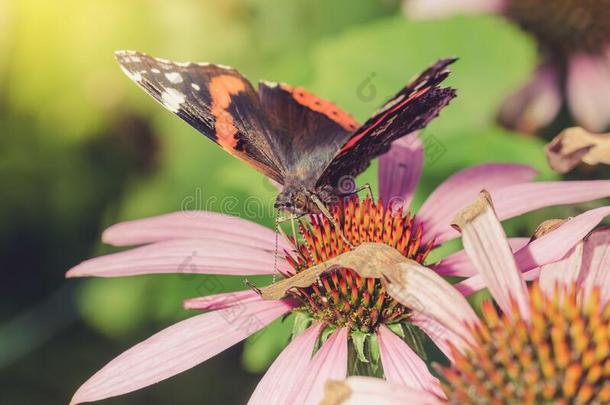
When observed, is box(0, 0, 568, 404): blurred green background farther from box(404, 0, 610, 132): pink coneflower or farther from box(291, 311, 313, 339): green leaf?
box(291, 311, 313, 339): green leaf

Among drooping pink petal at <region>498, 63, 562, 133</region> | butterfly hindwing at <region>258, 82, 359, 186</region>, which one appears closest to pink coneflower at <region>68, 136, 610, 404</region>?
butterfly hindwing at <region>258, 82, 359, 186</region>

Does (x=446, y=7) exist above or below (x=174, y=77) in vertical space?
above

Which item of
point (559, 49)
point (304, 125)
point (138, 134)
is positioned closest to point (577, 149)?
point (304, 125)

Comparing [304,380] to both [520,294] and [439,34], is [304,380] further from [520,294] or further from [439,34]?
[439,34]

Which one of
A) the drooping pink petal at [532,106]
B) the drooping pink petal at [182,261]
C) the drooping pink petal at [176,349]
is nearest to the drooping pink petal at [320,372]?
the drooping pink petal at [176,349]

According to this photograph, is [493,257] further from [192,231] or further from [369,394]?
[192,231]
